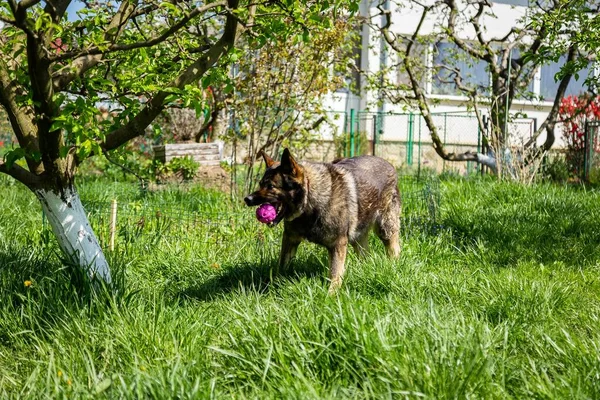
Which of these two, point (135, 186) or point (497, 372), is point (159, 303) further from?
point (135, 186)

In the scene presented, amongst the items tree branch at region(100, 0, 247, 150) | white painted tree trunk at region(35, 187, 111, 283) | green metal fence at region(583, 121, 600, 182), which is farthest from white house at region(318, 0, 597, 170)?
white painted tree trunk at region(35, 187, 111, 283)

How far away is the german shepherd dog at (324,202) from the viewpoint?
17.3 ft

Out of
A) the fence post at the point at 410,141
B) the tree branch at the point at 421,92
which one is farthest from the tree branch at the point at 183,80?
the fence post at the point at 410,141

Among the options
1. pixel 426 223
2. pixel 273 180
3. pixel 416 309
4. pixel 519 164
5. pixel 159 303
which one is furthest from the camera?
pixel 519 164

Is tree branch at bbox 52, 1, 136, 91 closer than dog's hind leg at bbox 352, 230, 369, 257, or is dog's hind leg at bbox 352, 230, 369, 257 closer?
tree branch at bbox 52, 1, 136, 91

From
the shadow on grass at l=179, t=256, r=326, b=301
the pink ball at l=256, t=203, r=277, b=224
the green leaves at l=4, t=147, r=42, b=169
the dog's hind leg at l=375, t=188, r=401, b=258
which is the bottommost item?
the shadow on grass at l=179, t=256, r=326, b=301

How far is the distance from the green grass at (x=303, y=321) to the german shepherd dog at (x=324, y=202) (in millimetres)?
220

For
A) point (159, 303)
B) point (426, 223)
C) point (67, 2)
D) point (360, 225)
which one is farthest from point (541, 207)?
point (67, 2)

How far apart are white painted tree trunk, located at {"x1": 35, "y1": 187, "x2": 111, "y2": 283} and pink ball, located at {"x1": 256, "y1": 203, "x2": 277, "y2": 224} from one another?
47.8 inches

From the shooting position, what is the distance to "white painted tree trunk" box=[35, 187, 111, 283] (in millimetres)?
4734

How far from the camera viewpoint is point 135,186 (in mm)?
9945

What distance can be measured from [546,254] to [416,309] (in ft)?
9.83

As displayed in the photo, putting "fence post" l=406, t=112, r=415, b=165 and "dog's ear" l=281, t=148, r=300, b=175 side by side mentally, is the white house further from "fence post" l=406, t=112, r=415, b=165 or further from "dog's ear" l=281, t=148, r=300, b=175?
"dog's ear" l=281, t=148, r=300, b=175

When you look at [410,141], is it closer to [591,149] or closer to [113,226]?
[591,149]
